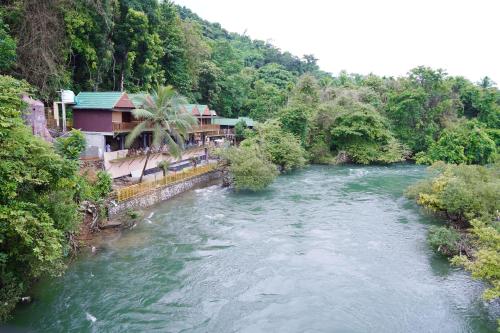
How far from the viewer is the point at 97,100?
87.5 ft

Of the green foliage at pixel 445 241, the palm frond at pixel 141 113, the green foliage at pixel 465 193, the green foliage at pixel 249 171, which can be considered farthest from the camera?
the green foliage at pixel 249 171

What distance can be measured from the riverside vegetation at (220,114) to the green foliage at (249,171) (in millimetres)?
94

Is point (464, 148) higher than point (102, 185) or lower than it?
higher

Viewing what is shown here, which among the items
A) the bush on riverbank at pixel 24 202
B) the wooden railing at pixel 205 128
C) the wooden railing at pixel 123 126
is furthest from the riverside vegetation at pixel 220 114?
the wooden railing at pixel 123 126

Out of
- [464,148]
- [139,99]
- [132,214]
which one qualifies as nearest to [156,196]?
[132,214]

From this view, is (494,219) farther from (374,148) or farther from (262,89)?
(262,89)

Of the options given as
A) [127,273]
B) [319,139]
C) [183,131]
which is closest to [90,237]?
[127,273]

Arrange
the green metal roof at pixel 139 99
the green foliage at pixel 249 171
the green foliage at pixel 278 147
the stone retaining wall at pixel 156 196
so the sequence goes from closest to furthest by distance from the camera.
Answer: the stone retaining wall at pixel 156 196 < the green metal roof at pixel 139 99 < the green foliage at pixel 249 171 < the green foliage at pixel 278 147

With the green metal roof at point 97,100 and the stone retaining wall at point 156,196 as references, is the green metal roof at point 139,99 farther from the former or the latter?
the stone retaining wall at point 156,196

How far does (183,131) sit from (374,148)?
27558 millimetres

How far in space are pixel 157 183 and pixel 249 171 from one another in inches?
290

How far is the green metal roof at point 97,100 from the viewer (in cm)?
2608

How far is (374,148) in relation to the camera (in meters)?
46.2

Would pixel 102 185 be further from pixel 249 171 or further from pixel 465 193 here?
pixel 465 193
